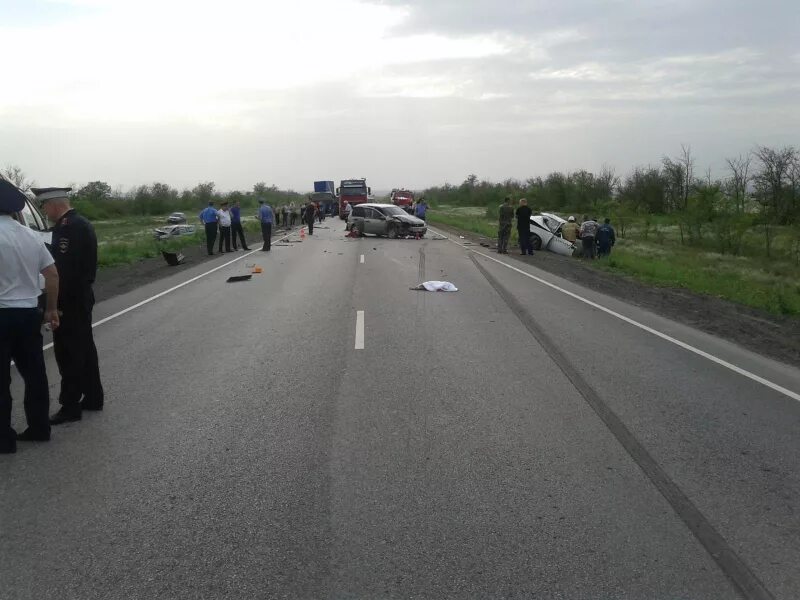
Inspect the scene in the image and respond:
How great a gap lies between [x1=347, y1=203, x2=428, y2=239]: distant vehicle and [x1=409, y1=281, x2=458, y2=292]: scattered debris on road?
1904 cm

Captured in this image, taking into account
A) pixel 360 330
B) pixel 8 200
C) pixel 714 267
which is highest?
pixel 8 200

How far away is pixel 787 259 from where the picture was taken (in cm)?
3162

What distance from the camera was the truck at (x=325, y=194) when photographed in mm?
70688

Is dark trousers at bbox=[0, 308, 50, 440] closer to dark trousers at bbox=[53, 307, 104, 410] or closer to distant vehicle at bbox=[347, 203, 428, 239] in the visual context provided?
dark trousers at bbox=[53, 307, 104, 410]

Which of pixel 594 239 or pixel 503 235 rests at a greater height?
pixel 503 235

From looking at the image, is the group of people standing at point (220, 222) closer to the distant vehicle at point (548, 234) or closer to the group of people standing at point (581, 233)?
the group of people standing at point (581, 233)

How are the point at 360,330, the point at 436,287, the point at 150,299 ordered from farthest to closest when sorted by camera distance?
the point at 436,287, the point at 150,299, the point at 360,330

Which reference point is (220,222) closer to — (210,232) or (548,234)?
(210,232)

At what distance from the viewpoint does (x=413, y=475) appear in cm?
523

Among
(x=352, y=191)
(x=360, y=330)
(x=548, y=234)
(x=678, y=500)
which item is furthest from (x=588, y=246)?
(x=352, y=191)

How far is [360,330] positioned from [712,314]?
683 centimetres

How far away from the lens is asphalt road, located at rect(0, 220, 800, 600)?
388cm

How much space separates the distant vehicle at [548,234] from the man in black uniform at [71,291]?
2266cm

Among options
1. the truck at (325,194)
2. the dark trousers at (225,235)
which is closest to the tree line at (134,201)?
the truck at (325,194)
